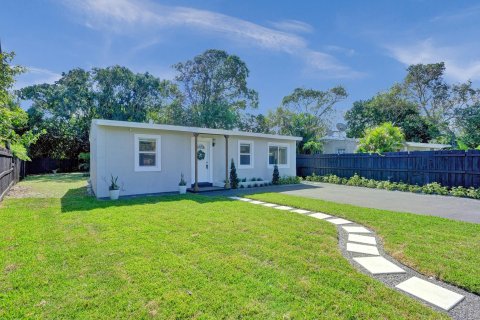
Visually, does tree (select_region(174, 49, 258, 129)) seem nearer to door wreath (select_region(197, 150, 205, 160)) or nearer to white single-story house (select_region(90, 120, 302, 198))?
white single-story house (select_region(90, 120, 302, 198))

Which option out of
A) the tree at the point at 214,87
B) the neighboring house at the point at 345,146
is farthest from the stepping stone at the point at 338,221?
the tree at the point at 214,87

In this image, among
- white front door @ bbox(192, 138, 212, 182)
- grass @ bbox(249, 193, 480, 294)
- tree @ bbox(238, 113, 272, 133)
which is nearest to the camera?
grass @ bbox(249, 193, 480, 294)

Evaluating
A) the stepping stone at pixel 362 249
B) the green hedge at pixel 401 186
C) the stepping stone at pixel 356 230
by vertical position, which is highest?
the green hedge at pixel 401 186

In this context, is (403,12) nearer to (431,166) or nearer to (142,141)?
(431,166)

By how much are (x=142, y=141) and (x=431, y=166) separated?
11.7 metres

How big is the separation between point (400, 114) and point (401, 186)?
17445mm

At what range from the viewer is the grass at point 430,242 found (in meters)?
3.23

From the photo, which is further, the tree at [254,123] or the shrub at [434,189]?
the tree at [254,123]

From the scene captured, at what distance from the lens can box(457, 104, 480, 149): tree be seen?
1972 cm

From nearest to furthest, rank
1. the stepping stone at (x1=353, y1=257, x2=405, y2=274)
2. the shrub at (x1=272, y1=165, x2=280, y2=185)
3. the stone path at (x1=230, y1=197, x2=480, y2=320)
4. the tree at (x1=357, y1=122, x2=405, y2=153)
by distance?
1. the stone path at (x1=230, y1=197, x2=480, y2=320)
2. the stepping stone at (x1=353, y1=257, x2=405, y2=274)
3. the shrub at (x1=272, y1=165, x2=280, y2=185)
4. the tree at (x1=357, y1=122, x2=405, y2=153)

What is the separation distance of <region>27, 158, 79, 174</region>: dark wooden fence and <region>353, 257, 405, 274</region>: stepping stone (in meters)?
25.0

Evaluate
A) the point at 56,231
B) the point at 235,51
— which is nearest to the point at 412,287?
the point at 56,231

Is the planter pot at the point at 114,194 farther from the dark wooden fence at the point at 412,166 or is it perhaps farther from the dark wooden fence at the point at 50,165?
the dark wooden fence at the point at 50,165

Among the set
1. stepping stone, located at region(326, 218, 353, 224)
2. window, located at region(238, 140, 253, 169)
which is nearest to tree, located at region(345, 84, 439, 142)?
window, located at region(238, 140, 253, 169)
